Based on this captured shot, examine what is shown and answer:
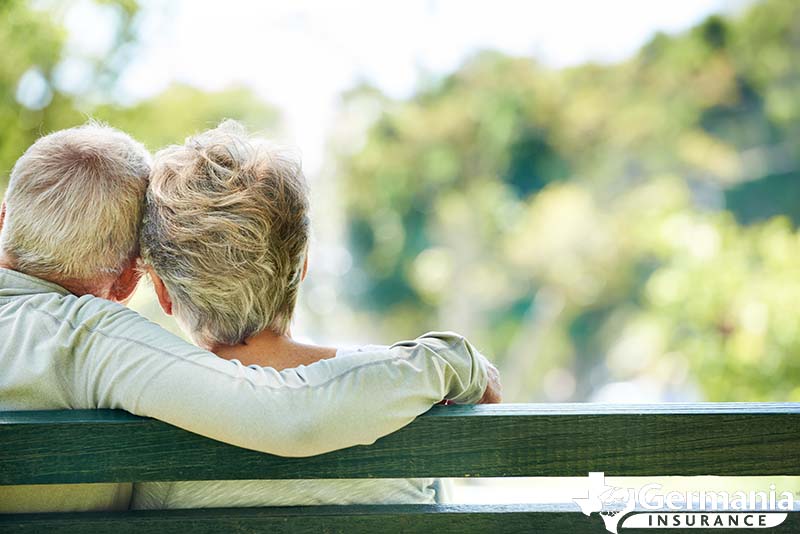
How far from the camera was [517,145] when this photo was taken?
1694cm

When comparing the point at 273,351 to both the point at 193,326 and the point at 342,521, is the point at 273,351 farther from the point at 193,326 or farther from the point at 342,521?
the point at 342,521

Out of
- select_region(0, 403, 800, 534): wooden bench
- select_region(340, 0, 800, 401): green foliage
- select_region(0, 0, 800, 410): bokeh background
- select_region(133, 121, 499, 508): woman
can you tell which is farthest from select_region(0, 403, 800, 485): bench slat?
select_region(340, 0, 800, 401): green foliage

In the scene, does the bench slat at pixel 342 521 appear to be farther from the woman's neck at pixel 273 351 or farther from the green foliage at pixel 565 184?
the green foliage at pixel 565 184

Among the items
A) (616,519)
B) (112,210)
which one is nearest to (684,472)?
(616,519)

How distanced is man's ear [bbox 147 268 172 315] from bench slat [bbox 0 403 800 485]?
32 cm

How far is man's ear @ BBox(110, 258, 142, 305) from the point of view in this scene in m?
1.49

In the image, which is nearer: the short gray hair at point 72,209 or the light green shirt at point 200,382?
the light green shirt at point 200,382

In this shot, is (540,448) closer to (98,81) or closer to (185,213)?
(185,213)

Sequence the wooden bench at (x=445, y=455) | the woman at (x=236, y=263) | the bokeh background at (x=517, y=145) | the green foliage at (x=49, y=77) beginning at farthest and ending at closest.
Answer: the bokeh background at (x=517, y=145), the green foliage at (x=49, y=77), the woman at (x=236, y=263), the wooden bench at (x=445, y=455)

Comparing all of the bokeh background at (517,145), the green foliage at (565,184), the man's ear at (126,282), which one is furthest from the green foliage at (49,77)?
the green foliage at (565,184)

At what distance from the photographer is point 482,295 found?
664 inches

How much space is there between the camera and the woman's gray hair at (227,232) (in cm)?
137

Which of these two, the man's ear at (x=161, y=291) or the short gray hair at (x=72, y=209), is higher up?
the short gray hair at (x=72, y=209)

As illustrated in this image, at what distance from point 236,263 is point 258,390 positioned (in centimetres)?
28
